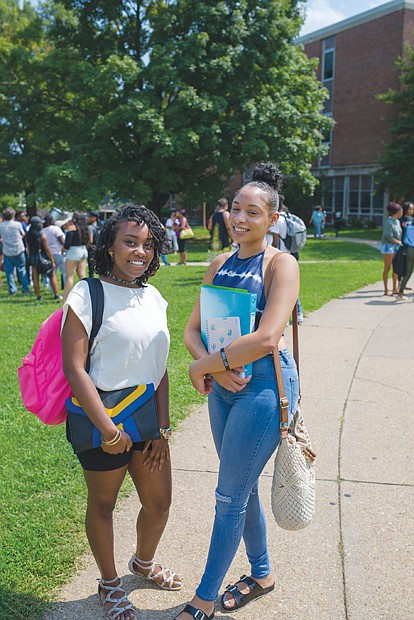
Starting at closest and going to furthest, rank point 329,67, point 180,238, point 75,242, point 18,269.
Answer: point 75,242, point 18,269, point 180,238, point 329,67

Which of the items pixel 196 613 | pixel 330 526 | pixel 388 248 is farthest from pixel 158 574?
pixel 388 248

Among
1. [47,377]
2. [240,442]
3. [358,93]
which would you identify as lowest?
Result: [240,442]

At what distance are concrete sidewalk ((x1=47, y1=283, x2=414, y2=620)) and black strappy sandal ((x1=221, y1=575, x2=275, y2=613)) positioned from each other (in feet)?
0.10

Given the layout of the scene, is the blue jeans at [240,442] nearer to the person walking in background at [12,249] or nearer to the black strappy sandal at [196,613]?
the black strappy sandal at [196,613]

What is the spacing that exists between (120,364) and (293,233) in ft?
20.9

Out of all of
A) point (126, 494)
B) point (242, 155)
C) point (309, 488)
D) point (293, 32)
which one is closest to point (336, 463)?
point (126, 494)

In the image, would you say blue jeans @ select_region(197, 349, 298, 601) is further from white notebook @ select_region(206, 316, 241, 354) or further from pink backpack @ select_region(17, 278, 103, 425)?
pink backpack @ select_region(17, 278, 103, 425)

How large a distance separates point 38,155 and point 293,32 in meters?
12.4

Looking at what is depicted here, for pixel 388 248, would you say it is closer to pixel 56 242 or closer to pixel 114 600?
pixel 56 242

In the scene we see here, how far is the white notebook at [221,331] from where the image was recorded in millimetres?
2342

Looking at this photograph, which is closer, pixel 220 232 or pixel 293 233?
pixel 293 233

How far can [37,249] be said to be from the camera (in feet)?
37.9

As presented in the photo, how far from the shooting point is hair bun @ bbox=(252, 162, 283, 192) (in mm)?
2713

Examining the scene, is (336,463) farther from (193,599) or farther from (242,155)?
(242,155)
